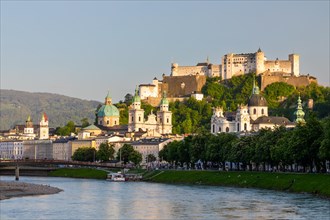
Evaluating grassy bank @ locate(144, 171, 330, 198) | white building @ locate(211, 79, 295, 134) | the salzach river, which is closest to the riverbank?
the salzach river

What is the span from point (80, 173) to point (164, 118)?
54.8 m

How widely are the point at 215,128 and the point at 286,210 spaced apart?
85.1 meters

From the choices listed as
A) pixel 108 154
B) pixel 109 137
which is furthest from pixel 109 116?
pixel 108 154

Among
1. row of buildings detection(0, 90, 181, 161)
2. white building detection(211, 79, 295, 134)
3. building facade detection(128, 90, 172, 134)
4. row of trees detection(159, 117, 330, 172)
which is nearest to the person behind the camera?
row of trees detection(159, 117, 330, 172)

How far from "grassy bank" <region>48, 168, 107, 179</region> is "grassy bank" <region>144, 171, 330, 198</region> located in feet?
32.8

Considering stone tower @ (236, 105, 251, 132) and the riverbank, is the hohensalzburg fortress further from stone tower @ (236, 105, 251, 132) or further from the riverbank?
the riverbank

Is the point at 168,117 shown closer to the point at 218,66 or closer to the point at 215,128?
the point at 218,66

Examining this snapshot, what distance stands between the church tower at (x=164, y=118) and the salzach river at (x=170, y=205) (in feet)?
316

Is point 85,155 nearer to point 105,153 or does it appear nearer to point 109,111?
point 105,153

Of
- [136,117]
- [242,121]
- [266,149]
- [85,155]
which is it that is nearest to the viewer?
[266,149]

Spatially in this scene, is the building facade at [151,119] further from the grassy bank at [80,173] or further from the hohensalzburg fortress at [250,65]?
the grassy bank at [80,173]

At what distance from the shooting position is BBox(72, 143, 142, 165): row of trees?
127319mm

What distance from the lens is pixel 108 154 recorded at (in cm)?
13862

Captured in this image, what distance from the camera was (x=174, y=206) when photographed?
184 ft
